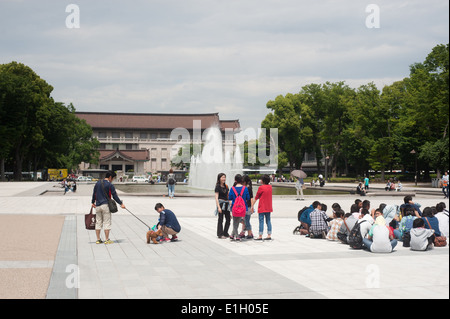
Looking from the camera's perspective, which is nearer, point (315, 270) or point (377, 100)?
point (315, 270)

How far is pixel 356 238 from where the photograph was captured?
10.8m

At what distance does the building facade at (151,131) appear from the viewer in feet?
397

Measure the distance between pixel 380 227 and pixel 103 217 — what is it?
6.71m

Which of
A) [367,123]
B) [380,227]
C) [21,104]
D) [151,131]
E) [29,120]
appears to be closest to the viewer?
[380,227]

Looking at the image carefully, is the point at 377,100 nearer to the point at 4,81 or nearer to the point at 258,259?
the point at 4,81

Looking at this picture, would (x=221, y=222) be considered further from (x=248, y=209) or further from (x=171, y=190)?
(x=171, y=190)

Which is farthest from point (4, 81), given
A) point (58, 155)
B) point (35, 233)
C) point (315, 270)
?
point (315, 270)

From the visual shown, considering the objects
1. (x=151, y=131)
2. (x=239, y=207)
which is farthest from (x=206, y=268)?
(x=151, y=131)

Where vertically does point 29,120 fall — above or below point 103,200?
above

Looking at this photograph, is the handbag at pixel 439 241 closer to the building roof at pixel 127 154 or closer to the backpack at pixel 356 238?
the backpack at pixel 356 238

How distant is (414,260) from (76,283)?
6.60 m

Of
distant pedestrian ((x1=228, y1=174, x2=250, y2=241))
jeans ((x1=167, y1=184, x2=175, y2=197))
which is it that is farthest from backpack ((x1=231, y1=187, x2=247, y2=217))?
jeans ((x1=167, y1=184, x2=175, y2=197))

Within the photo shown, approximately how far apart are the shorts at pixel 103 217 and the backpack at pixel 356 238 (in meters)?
5.95

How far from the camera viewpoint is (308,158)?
384ft
